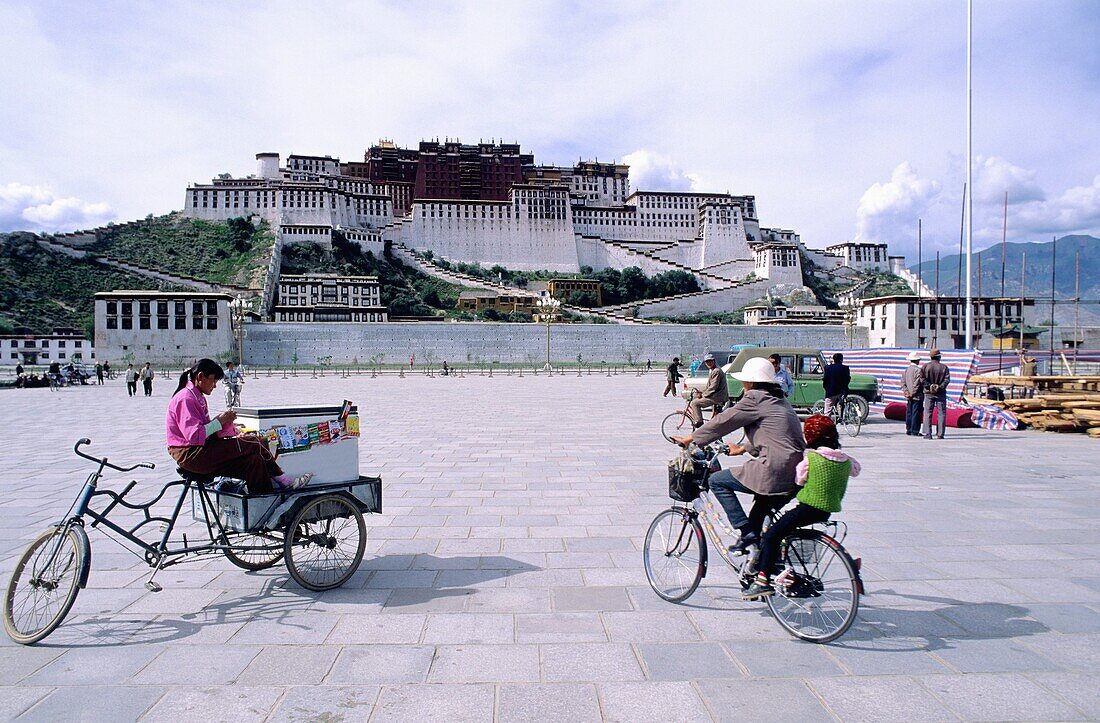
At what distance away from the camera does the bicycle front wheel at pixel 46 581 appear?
3662 millimetres

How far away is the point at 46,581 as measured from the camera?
12.2 feet

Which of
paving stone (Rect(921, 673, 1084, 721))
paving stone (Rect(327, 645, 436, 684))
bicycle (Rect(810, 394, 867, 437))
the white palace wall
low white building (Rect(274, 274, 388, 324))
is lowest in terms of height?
paving stone (Rect(327, 645, 436, 684))

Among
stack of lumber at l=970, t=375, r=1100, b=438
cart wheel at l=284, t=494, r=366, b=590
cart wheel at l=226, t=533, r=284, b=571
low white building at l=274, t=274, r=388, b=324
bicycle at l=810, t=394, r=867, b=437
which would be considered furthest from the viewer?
low white building at l=274, t=274, r=388, b=324

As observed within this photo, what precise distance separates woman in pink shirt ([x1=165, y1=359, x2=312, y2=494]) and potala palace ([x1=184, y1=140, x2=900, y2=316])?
232 feet

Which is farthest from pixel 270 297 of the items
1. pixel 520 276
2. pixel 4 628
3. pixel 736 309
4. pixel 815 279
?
pixel 4 628

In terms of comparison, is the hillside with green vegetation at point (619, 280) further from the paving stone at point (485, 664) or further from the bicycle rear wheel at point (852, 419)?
the paving stone at point (485, 664)

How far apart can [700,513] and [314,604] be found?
2313 millimetres

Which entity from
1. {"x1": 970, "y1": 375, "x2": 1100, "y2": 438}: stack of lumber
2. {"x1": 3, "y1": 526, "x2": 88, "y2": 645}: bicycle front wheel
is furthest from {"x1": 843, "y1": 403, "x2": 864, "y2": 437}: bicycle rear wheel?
{"x1": 3, "y1": 526, "x2": 88, "y2": 645}: bicycle front wheel

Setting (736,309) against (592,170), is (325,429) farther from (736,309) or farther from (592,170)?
(592,170)

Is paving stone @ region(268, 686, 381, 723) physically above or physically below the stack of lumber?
below

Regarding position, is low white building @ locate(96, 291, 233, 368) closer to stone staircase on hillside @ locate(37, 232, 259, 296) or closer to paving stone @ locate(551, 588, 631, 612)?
stone staircase on hillside @ locate(37, 232, 259, 296)

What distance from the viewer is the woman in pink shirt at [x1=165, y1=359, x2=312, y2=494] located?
4.14 meters

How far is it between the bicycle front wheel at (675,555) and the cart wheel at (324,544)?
1.83m

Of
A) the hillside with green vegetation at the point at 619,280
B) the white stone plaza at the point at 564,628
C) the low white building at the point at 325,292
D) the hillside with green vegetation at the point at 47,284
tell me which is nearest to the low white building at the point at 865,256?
the hillside with green vegetation at the point at 619,280
